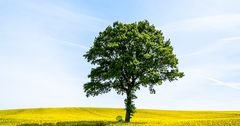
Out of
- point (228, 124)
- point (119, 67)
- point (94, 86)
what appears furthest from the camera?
point (94, 86)

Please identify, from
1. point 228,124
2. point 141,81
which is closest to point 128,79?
point 141,81

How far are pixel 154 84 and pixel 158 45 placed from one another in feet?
17.8

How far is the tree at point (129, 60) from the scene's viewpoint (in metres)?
59.3

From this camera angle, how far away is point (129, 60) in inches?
→ 2286

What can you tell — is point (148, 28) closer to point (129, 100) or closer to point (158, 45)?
point (158, 45)

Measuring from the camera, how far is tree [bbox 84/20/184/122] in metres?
59.3

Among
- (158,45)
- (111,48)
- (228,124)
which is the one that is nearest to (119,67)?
(111,48)

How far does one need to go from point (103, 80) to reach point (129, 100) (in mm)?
4529

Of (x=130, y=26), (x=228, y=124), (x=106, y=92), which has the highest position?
(x=130, y=26)

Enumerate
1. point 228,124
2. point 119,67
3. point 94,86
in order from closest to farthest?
point 228,124 < point 119,67 < point 94,86

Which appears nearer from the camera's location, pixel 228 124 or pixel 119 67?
pixel 228 124

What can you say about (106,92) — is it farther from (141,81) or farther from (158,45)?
(158,45)

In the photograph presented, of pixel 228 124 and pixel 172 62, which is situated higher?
pixel 172 62

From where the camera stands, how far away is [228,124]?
43.3m
